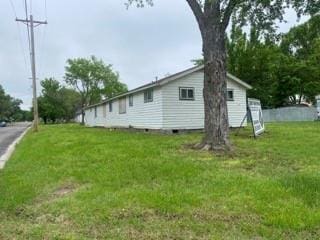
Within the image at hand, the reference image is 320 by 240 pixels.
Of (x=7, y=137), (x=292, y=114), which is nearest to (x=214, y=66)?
(x=7, y=137)

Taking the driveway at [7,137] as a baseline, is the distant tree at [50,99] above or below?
above

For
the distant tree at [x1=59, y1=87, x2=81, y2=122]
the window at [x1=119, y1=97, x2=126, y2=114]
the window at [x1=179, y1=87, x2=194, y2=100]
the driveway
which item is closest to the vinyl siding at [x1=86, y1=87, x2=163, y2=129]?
the window at [x1=119, y1=97, x2=126, y2=114]

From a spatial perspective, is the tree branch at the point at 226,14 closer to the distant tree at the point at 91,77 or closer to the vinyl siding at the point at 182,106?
the vinyl siding at the point at 182,106

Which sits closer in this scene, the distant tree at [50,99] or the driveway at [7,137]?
the driveway at [7,137]

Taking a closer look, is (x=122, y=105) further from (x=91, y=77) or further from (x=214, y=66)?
(x=91, y=77)

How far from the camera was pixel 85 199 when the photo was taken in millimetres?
6672

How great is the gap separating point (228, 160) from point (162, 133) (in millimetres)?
9914

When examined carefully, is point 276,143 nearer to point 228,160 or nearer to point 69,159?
point 228,160

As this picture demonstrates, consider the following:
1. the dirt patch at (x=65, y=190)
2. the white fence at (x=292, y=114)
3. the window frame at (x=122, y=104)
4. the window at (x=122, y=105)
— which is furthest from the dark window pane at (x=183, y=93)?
the white fence at (x=292, y=114)

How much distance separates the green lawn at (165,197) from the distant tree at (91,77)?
50.5m

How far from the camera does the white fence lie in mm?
38750

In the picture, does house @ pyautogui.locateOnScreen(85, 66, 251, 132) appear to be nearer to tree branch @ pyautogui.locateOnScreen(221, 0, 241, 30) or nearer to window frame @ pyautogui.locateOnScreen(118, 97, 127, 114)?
window frame @ pyautogui.locateOnScreen(118, 97, 127, 114)

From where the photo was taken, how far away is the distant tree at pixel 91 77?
198 feet

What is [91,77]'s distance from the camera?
6084 centimetres
